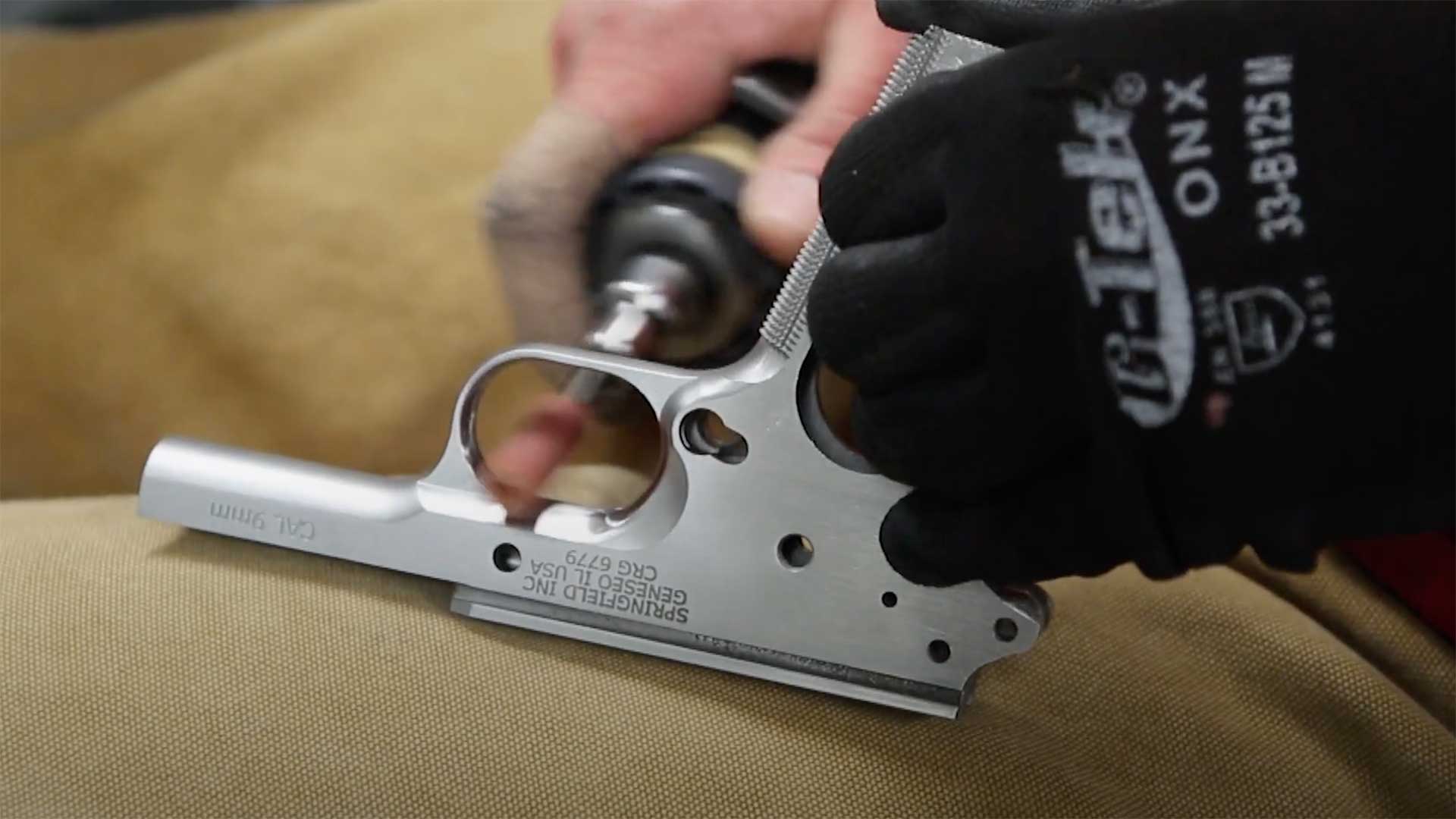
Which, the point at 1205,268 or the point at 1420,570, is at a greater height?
the point at 1205,268

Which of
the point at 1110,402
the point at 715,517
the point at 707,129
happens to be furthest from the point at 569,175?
the point at 1110,402

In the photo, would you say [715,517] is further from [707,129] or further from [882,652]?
[707,129]

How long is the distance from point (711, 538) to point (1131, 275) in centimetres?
20

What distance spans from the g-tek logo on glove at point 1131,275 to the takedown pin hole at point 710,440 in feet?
0.52

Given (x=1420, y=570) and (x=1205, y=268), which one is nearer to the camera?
(x=1205, y=268)

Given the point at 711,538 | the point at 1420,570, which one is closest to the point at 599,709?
the point at 711,538

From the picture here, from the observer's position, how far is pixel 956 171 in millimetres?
416

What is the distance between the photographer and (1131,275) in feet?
1.31

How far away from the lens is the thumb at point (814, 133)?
59 cm

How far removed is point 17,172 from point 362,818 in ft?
1.97

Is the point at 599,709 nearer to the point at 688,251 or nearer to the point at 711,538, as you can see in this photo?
the point at 711,538

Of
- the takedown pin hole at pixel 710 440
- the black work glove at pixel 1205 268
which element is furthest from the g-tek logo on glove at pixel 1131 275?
the takedown pin hole at pixel 710 440

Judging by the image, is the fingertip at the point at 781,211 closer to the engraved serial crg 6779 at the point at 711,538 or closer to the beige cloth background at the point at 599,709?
the engraved serial crg 6779 at the point at 711,538

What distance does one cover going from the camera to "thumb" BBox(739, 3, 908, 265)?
589 mm
